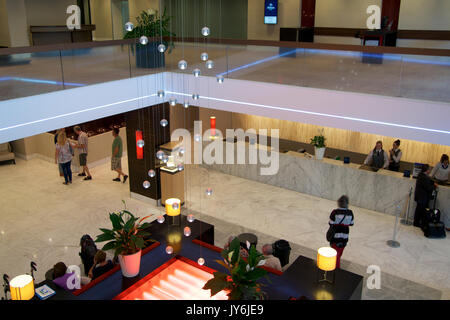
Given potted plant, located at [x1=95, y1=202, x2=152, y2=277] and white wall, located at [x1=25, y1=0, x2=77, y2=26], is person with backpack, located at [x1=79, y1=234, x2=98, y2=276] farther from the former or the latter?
white wall, located at [x1=25, y1=0, x2=77, y2=26]

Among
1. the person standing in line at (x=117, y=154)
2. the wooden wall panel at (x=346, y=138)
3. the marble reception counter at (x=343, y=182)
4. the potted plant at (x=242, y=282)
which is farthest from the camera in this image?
the wooden wall panel at (x=346, y=138)

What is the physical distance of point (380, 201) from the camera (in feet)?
34.1

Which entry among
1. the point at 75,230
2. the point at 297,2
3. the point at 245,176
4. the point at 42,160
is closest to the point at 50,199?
the point at 75,230

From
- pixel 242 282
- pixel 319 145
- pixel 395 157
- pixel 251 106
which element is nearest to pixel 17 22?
pixel 251 106

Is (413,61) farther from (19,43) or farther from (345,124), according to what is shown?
(19,43)

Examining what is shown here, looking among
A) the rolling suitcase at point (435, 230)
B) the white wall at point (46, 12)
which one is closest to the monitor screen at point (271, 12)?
the white wall at point (46, 12)

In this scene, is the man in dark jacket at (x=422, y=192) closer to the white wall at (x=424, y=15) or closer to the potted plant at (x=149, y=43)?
the white wall at (x=424, y=15)

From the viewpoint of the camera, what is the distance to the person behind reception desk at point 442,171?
990 centimetres

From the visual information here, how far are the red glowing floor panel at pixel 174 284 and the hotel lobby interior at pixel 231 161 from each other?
0.08 feet

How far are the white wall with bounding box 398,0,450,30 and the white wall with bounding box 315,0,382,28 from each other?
0.90 m

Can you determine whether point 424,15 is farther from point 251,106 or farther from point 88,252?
point 88,252

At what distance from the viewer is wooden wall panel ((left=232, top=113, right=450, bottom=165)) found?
11617 mm

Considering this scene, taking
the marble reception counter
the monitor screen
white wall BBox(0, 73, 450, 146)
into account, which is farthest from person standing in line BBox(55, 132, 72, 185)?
the monitor screen

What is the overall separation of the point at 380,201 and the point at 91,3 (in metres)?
12.8
